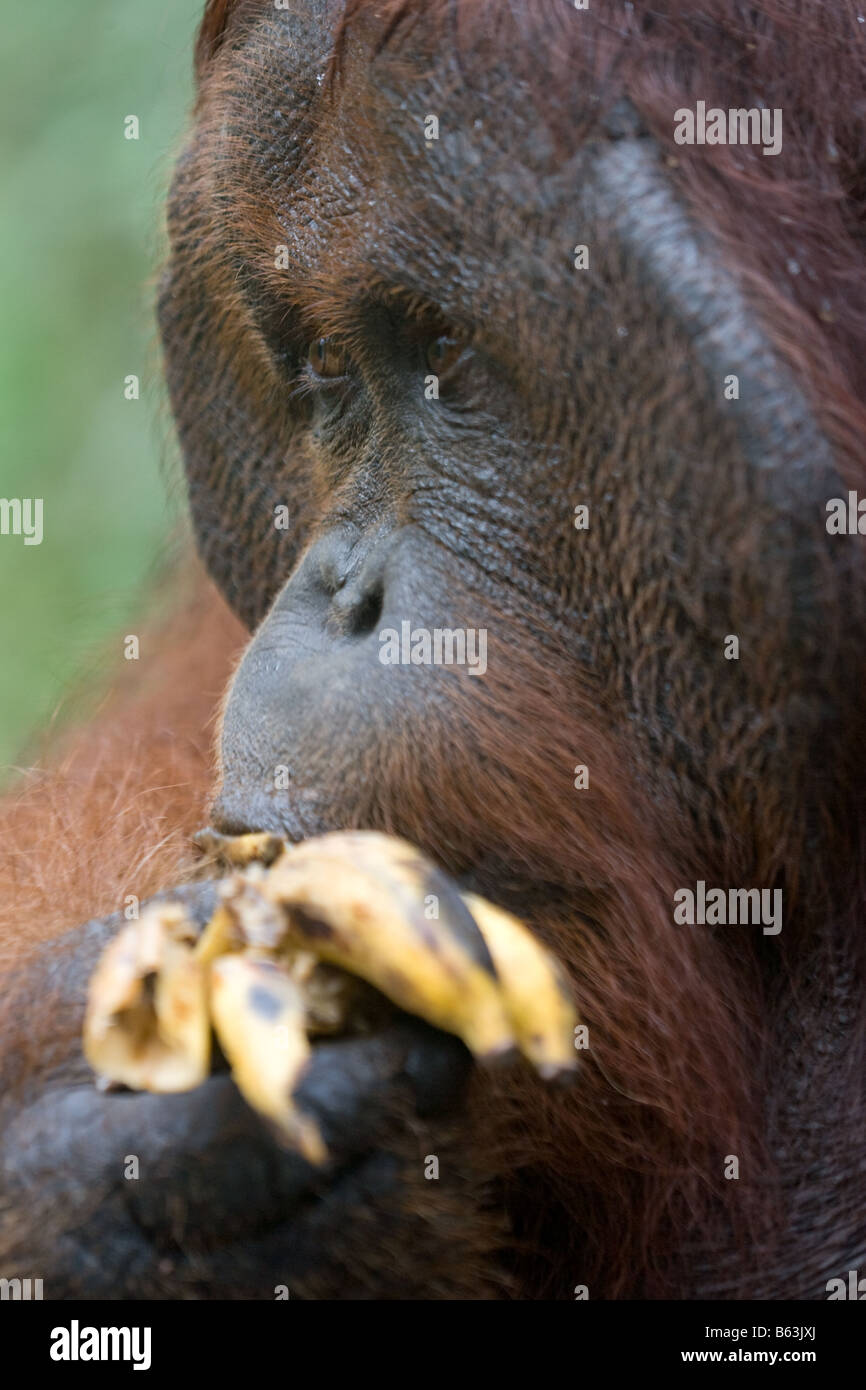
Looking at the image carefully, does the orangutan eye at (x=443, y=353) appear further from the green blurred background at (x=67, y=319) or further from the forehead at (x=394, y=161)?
the green blurred background at (x=67, y=319)

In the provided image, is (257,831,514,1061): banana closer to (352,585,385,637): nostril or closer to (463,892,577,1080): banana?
(463,892,577,1080): banana

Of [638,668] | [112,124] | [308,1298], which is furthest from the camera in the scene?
[112,124]

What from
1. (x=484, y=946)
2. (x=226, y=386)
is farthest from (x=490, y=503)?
(x=226, y=386)

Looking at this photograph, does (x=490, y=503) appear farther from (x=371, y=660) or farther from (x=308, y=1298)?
(x=308, y=1298)

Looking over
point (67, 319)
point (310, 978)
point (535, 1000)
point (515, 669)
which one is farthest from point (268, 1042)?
point (67, 319)

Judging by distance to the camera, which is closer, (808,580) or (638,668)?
(808,580)

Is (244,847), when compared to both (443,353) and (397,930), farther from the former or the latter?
(443,353)

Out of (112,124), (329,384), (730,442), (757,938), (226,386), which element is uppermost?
(112,124)
